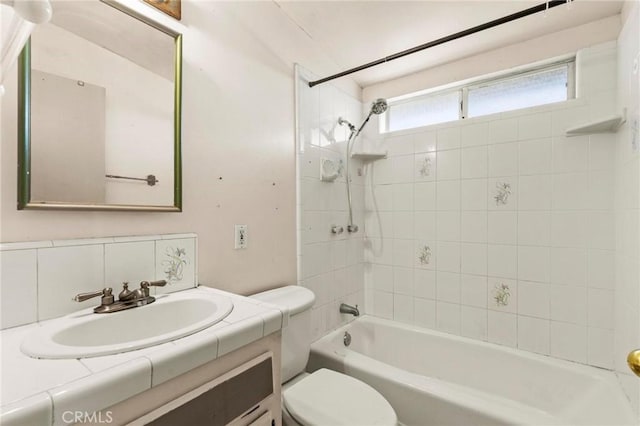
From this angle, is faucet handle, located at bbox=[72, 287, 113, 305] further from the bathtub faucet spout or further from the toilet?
the bathtub faucet spout

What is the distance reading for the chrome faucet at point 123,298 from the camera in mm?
840

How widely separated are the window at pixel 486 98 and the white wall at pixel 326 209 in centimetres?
41

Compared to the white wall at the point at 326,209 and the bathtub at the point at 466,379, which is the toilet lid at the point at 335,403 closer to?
the bathtub at the point at 466,379

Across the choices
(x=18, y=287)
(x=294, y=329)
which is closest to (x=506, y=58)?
(x=294, y=329)

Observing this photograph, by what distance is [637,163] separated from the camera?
116cm

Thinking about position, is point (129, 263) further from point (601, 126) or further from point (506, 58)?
point (506, 58)

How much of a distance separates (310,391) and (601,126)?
1924mm

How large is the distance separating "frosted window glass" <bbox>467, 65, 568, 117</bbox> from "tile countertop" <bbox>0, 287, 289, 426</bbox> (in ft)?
6.74

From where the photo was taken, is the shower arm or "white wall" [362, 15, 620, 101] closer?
"white wall" [362, 15, 620, 101]

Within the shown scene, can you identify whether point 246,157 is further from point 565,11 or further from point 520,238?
point 565,11

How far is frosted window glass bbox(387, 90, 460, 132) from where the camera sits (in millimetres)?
2076

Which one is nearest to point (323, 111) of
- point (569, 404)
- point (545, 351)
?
point (545, 351)

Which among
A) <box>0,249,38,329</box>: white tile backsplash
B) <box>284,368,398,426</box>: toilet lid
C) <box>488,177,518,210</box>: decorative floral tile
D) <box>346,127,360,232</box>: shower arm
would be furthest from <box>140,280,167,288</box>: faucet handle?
<box>488,177,518,210</box>: decorative floral tile

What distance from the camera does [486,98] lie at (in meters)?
1.94
